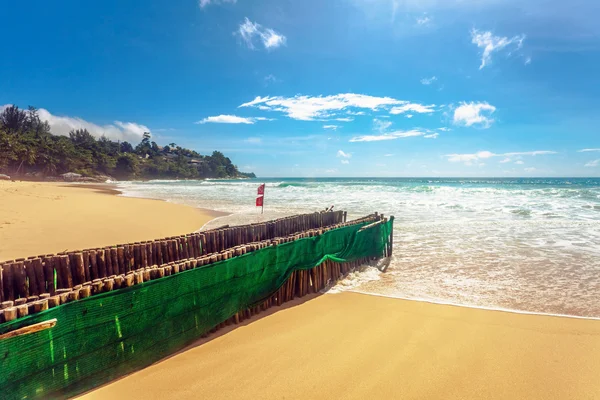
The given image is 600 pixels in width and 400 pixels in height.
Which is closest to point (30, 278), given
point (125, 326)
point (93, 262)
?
point (93, 262)

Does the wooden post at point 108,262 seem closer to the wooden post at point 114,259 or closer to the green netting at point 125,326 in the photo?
the wooden post at point 114,259

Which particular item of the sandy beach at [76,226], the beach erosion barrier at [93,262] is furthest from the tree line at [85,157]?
the beach erosion barrier at [93,262]

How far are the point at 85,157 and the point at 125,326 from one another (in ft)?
320

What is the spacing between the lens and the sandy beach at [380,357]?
380cm

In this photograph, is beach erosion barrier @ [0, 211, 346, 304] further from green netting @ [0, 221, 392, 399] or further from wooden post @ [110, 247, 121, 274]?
green netting @ [0, 221, 392, 399]

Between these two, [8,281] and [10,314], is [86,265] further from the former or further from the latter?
Answer: [10,314]

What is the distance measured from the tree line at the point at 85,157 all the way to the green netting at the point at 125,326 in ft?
250

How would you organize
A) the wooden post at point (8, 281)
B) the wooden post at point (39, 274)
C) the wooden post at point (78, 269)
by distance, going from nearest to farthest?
the wooden post at point (8, 281) < the wooden post at point (39, 274) < the wooden post at point (78, 269)

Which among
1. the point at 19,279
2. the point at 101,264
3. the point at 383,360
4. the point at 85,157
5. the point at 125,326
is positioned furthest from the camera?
the point at 85,157

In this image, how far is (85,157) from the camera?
8425 centimetres

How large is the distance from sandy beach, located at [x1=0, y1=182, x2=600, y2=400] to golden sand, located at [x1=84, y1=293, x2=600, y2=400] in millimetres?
14

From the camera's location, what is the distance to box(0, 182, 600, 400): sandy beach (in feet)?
12.5

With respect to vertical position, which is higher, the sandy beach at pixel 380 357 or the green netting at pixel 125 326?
the green netting at pixel 125 326

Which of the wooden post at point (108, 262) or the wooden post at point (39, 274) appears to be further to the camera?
the wooden post at point (108, 262)
